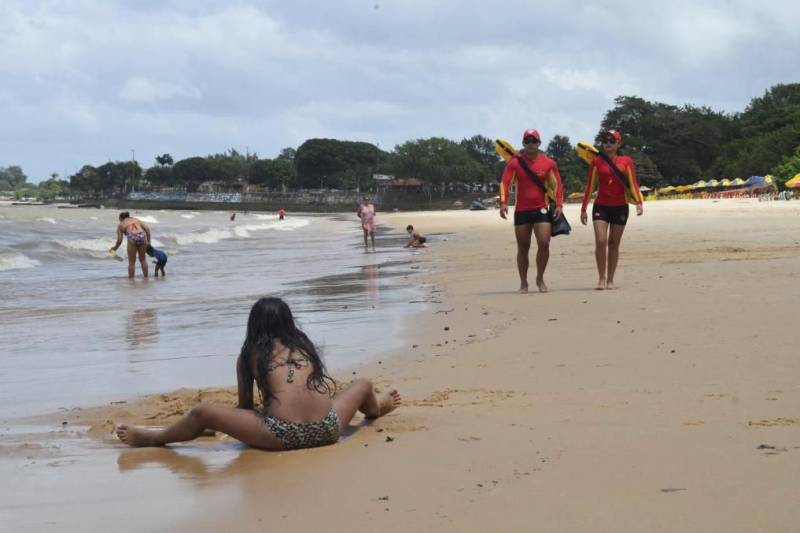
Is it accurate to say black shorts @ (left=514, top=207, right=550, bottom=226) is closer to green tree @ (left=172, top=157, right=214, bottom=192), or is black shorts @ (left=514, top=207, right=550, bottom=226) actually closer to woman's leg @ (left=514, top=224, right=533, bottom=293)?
woman's leg @ (left=514, top=224, right=533, bottom=293)

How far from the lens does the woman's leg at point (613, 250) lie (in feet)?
29.7

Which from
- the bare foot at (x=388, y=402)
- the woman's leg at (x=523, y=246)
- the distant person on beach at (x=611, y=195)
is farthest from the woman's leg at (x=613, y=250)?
the bare foot at (x=388, y=402)

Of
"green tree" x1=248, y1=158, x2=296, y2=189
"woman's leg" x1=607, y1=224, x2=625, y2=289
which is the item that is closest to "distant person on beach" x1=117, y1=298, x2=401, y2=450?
"woman's leg" x1=607, y1=224, x2=625, y2=289

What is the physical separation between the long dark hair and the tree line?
58.2 meters

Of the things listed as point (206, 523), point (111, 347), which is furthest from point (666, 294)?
point (206, 523)

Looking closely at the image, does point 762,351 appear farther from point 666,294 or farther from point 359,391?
point 666,294

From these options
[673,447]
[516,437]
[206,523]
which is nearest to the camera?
[206,523]

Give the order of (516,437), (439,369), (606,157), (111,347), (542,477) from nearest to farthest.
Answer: (542,477)
(516,437)
(439,369)
(111,347)
(606,157)

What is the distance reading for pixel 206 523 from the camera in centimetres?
287

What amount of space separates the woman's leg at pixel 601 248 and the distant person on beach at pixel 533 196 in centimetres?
43

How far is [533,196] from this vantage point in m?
9.35

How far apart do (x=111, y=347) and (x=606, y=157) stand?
5.11 m

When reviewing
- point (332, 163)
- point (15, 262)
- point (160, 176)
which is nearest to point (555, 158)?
point (332, 163)

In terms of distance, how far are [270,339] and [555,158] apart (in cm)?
13939
